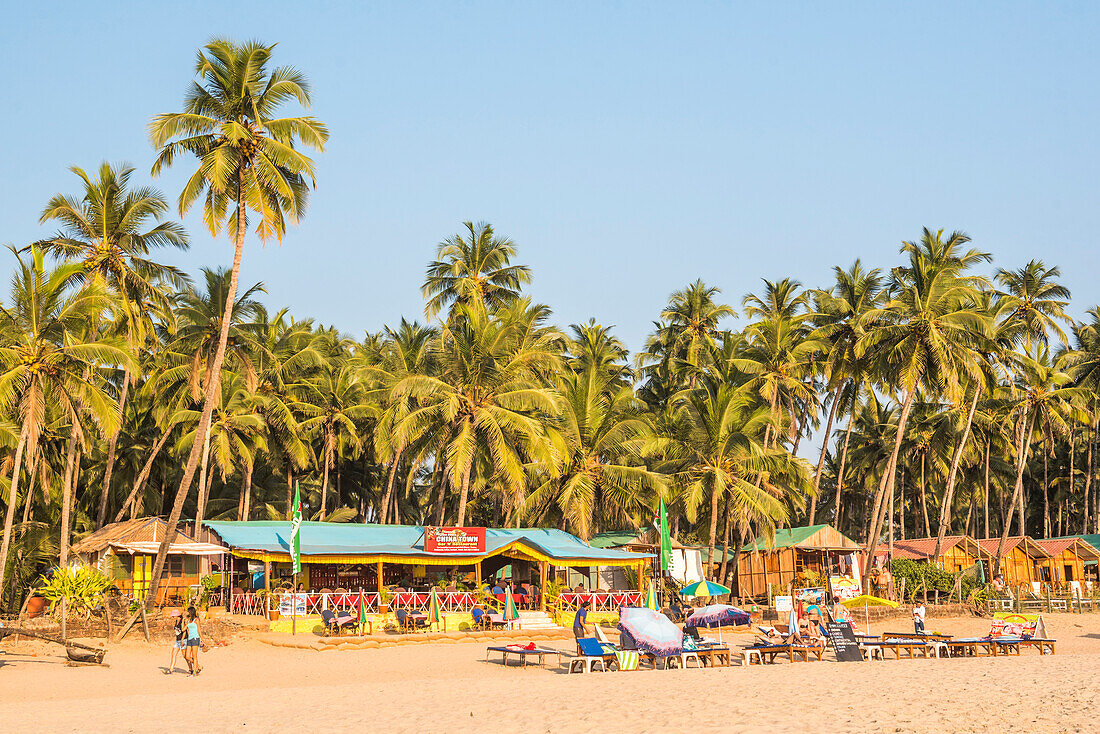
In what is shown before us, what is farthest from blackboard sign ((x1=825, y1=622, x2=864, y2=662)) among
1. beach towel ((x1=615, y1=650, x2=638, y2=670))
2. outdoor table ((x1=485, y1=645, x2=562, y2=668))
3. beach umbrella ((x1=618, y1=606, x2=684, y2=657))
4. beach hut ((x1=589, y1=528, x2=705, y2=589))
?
beach hut ((x1=589, y1=528, x2=705, y2=589))

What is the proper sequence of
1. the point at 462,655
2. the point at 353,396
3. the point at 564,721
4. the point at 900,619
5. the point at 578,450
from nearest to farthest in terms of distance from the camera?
the point at 564,721 < the point at 462,655 < the point at 900,619 < the point at 578,450 < the point at 353,396

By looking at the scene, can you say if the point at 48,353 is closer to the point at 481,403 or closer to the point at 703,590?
the point at 481,403

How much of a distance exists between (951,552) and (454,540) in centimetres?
3196

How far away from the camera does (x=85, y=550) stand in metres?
28.9

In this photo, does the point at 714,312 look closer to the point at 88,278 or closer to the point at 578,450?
the point at 578,450

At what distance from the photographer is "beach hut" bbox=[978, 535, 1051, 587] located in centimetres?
4994

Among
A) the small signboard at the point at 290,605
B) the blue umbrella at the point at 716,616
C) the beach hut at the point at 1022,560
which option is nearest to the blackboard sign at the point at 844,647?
the blue umbrella at the point at 716,616

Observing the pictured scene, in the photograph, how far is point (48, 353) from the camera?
25.1m

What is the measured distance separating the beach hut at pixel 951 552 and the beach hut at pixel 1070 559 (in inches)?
127

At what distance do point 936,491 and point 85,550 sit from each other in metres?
51.0

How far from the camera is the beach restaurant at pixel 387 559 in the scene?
88.8 feet

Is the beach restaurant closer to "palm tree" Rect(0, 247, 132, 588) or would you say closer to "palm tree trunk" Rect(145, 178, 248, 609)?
"palm tree trunk" Rect(145, 178, 248, 609)

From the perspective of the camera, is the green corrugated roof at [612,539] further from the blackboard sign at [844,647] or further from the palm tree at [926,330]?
the blackboard sign at [844,647]

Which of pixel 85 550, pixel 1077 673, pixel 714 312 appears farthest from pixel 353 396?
pixel 1077 673
